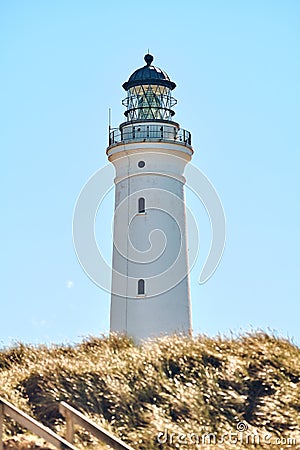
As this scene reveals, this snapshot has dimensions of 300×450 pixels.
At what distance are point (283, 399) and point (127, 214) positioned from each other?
13.0 metres

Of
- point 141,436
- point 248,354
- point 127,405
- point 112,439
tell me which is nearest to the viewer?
point 112,439

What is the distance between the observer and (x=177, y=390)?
10023 millimetres

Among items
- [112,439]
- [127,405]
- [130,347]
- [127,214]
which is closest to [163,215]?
[127,214]

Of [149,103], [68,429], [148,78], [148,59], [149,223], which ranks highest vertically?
[148,59]

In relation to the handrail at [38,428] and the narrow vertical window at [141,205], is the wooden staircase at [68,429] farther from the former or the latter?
the narrow vertical window at [141,205]

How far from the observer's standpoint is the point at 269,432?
9438 millimetres

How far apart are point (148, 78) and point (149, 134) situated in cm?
171

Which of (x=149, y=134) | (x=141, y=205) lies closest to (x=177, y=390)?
(x=141, y=205)

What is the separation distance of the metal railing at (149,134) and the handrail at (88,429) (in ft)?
48.9

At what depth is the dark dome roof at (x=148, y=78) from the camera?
23547 mm

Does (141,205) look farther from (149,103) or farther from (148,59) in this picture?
(148,59)

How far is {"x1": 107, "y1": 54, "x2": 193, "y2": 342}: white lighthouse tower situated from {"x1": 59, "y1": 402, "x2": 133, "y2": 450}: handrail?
12693mm

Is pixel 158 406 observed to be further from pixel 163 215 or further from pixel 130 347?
pixel 163 215

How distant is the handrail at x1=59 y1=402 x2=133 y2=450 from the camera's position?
798 centimetres
